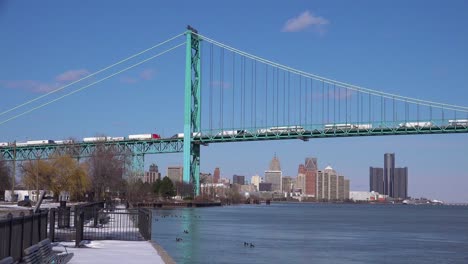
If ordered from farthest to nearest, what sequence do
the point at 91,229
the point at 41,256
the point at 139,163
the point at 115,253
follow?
the point at 139,163 < the point at 91,229 < the point at 115,253 < the point at 41,256

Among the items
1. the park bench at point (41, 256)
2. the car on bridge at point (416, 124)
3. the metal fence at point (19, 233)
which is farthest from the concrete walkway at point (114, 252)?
the car on bridge at point (416, 124)

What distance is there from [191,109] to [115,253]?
84753 mm

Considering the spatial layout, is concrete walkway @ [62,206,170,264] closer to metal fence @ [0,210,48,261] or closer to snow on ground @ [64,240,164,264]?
snow on ground @ [64,240,164,264]

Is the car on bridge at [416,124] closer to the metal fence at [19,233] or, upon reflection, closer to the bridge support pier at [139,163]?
the bridge support pier at [139,163]

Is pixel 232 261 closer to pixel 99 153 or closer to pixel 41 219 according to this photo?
pixel 41 219

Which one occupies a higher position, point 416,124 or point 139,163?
point 416,124

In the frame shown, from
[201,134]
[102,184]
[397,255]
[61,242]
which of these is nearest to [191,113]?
[201,134]

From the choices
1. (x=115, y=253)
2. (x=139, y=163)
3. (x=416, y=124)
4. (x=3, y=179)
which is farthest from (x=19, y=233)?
(x=139, y=163)

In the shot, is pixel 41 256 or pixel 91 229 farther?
pixel 91 229

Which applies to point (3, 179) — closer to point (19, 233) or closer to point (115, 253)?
point (115, 253)

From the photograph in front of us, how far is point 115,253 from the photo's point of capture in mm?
19094

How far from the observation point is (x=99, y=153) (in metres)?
78.4

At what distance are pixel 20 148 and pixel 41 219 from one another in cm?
10316

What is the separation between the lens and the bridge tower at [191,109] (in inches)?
4018
